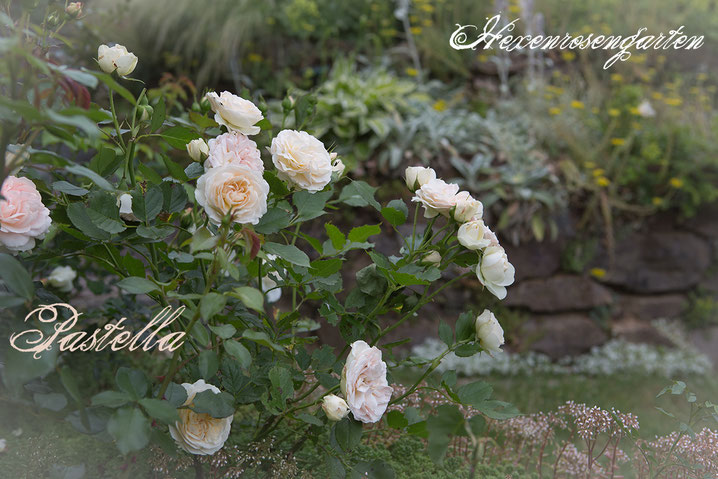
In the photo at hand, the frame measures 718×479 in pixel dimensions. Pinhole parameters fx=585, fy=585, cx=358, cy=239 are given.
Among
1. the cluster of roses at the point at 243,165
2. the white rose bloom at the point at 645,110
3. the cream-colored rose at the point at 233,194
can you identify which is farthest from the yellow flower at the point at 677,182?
the cream-colored rose at the point at 233,194

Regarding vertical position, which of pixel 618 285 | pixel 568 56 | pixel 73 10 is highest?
pixel 73 10

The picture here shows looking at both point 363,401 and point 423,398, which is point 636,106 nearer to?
point 423,398

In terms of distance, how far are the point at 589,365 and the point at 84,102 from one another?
3366mm

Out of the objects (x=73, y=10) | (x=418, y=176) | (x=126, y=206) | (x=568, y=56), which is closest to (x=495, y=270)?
(x=418, y=176)

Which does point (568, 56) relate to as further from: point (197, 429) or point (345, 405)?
point (197, 429)

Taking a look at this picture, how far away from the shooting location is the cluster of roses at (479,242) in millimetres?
878

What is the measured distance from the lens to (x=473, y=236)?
0.88 meters

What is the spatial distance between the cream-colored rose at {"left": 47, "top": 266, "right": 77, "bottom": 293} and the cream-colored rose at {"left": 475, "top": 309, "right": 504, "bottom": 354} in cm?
115

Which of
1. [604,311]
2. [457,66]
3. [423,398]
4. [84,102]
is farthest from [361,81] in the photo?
[84,102]

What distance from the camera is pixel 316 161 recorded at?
89cm

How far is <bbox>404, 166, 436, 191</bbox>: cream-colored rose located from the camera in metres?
0.99

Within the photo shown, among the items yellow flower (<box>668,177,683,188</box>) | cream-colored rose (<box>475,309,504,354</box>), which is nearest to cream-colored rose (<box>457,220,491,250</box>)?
cream-colored rose (<box>475,309,504,354</box>)

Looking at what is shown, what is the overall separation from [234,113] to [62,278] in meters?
0.92

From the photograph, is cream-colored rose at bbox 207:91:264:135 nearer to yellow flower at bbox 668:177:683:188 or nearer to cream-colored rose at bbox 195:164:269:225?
cream-colored rose at bbox 195:164:269:225
